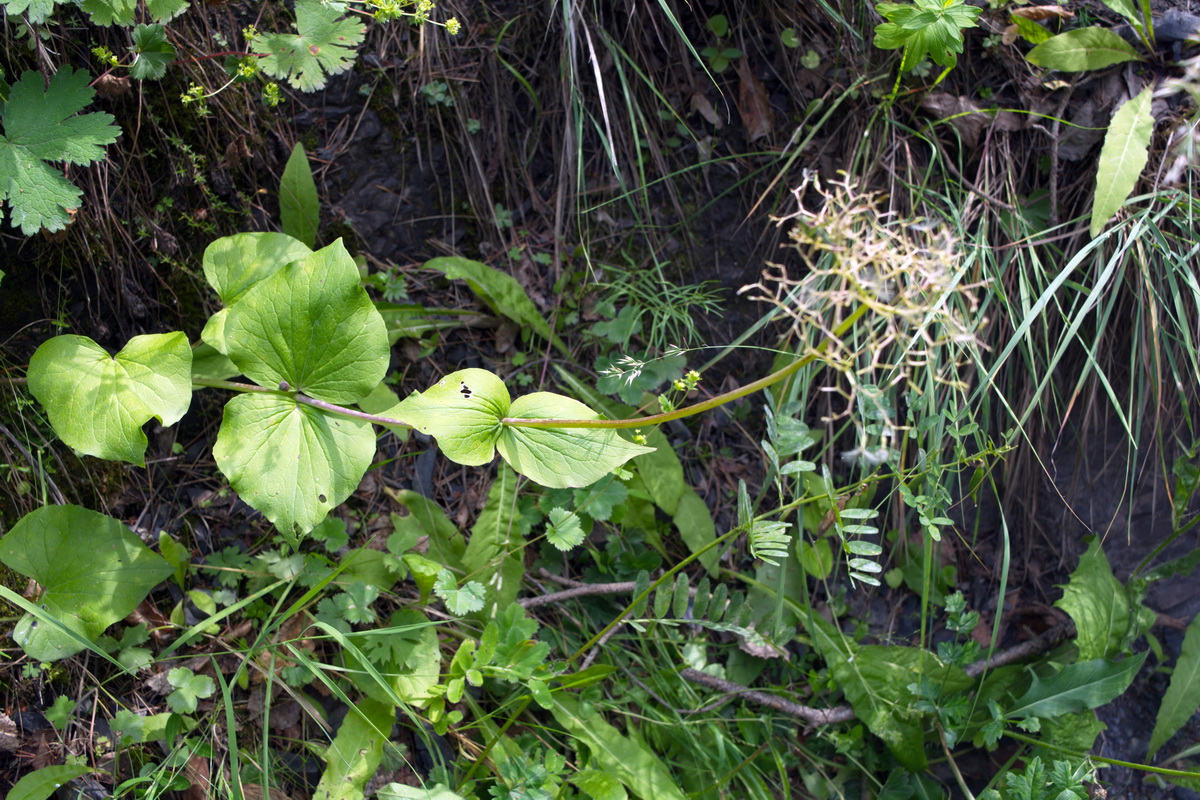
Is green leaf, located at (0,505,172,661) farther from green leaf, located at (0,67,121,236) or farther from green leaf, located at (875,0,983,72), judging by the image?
green leaf, located at (875,0,983,72)

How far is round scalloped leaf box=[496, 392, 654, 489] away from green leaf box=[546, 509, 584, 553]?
312mm

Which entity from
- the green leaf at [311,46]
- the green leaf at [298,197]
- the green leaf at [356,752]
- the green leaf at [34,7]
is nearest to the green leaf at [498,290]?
the green leaf at [298,197]

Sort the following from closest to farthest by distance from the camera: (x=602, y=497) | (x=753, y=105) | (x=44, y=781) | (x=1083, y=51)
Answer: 1. (x=44, y=781)
2. (x=602, y=497)
3. (x=1083, y=51)
4. (x=753, y=105)

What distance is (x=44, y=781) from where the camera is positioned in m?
1.97

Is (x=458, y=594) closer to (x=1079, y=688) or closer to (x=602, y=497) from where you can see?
(x=602, y=497)

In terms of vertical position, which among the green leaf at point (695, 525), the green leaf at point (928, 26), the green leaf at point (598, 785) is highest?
the green leaf at point (928, 26)

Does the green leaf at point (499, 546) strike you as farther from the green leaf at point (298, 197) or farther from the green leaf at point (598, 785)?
the green leaf at point (298, 197)

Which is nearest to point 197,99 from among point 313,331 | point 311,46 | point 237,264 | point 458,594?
point 311,46

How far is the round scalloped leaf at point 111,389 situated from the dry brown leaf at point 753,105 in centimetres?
201

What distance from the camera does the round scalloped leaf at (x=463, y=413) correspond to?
1817 millimetres

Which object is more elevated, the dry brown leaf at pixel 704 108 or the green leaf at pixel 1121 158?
the dry brown leaf at pixel 704 108

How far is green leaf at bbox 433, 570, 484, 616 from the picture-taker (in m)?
2.07

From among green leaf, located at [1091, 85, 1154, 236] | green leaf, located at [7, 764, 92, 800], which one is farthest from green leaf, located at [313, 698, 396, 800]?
green leaf, located at [1091, 85, 1154, 236]

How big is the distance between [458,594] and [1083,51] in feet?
8.74
